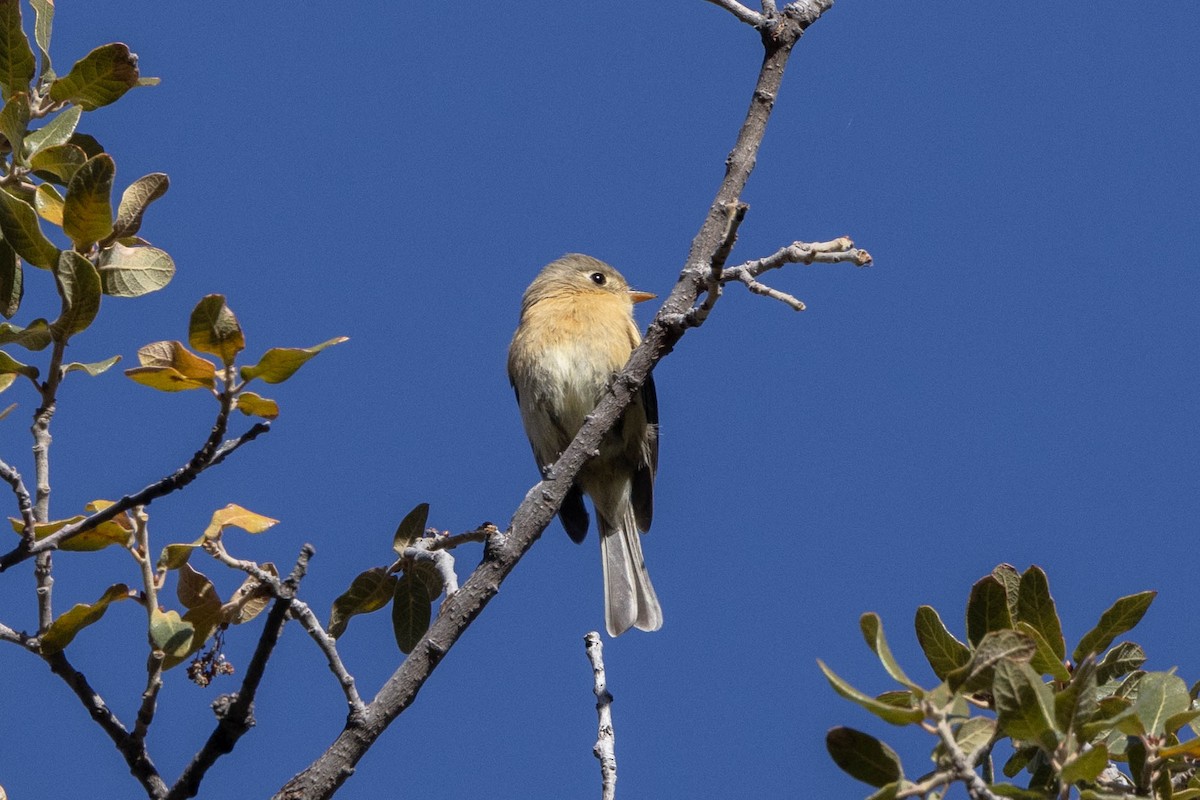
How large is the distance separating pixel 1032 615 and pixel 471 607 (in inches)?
47.6

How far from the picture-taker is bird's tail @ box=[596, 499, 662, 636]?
712cm

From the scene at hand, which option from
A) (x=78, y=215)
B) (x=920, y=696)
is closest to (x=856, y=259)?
(x=920, y=696)

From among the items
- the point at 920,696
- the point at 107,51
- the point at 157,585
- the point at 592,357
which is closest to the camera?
the point at 920,696

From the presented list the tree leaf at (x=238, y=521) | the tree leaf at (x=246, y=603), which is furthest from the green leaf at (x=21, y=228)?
the tree leaf at (x=246, y=603)

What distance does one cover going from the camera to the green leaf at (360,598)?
10.9 ft

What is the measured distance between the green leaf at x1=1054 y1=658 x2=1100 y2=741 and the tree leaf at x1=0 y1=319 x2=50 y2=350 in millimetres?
1983

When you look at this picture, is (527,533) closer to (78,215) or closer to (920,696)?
(78,215)

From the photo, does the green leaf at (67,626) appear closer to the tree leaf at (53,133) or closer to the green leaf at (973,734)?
the tree leaf at (53,133)

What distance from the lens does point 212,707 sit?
9.05ft

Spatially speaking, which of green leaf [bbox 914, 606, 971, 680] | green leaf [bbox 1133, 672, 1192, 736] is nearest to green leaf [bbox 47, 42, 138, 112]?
green leaf [bbox 914, 606, 971, 680]

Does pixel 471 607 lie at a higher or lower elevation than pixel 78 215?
lower

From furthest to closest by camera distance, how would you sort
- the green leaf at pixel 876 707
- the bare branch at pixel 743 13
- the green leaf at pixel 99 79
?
the bare branch at pixel 743 13, the green leaf at pixel 99 79, the green leaf at pixel 876 707

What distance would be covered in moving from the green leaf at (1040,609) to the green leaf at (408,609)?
4.53ft

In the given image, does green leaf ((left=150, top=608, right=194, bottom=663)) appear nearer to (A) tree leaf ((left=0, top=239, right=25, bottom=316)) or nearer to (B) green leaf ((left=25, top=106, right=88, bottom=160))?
(A) tree leaf ((left=0, top=239, right=25, bottom=316))
